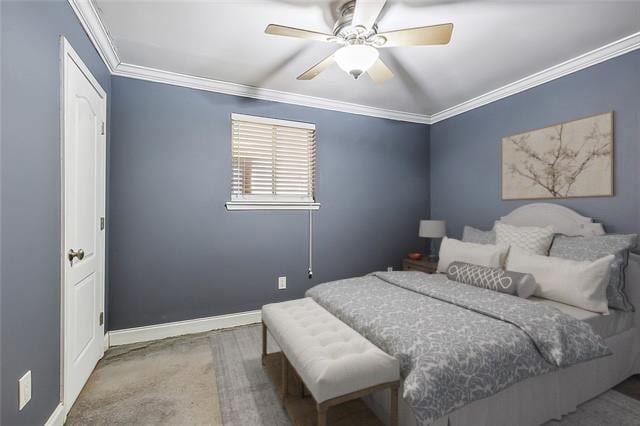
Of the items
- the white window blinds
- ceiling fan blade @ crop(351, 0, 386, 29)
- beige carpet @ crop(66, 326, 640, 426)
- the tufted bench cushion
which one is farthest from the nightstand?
ceiling fan blade @ crop(351, 0, 386, 29)

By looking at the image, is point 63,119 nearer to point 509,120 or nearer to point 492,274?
point 492,274

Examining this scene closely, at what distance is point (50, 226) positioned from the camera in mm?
1593

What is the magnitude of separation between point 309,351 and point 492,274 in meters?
1.61

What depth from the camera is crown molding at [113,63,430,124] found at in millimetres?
2803

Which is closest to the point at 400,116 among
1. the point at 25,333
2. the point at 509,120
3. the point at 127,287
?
the point at 509,120

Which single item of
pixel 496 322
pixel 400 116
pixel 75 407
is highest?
pixel 400 116

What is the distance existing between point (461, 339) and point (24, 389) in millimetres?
2066

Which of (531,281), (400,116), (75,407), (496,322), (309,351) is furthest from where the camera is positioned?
(400,116)

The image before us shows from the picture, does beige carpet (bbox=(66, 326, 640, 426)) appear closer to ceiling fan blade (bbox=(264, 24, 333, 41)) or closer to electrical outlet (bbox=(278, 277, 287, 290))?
electrical outlet (bbox=(278, 277, 287, 290))

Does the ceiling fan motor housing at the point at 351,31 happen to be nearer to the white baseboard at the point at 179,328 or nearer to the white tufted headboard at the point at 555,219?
the white tufted headboard at the point at 555,219

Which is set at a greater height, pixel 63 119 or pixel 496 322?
pixel 63 119

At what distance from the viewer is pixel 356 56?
189 centimetres

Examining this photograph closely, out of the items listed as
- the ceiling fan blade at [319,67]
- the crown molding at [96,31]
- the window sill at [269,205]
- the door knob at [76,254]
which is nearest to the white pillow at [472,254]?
the window sill at [269,205]

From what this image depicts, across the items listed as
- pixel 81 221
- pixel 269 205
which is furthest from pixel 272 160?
pixel 81 221
